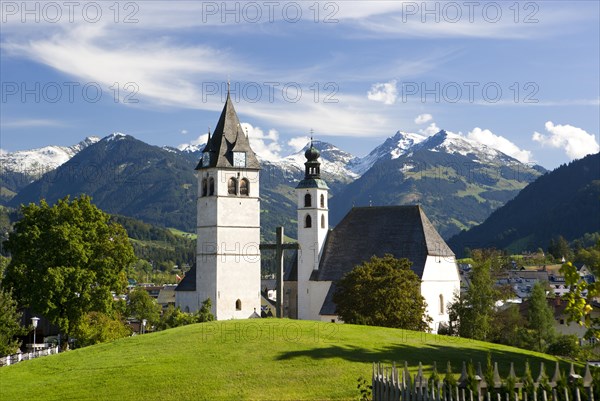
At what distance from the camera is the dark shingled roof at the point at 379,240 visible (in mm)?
72938

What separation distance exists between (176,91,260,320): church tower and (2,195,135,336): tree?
1625 centimetres

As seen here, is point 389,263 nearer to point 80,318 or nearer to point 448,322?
point 448,322

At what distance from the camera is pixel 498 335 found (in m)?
71.4

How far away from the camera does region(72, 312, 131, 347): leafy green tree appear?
51.4m

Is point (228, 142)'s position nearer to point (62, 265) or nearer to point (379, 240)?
point (379, 240)

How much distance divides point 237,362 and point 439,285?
4080 centimetres

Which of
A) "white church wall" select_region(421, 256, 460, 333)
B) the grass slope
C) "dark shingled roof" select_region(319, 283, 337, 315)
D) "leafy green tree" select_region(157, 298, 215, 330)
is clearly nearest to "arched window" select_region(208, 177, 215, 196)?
"leafy green tree" select_region(157, 298, 215, 330)

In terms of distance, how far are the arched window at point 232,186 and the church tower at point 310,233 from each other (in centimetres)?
730

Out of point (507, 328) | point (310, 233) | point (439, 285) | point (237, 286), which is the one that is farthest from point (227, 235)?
point (507, 328)

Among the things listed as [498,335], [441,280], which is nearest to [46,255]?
[441,280]

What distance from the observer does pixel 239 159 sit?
74.4 meters

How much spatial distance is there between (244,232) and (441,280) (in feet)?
63.5

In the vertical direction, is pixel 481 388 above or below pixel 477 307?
above

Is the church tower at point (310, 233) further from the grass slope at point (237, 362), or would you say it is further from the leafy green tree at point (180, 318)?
the grass slope at point (237, 362)
